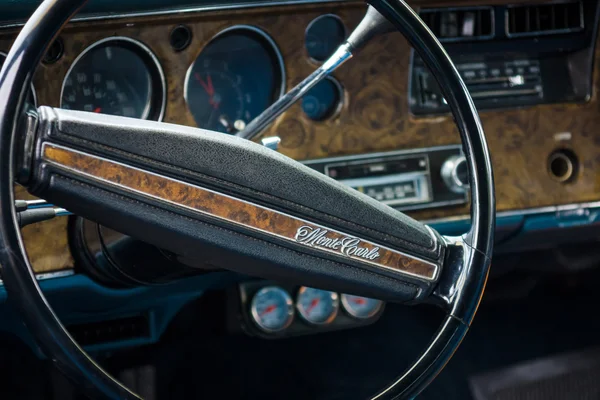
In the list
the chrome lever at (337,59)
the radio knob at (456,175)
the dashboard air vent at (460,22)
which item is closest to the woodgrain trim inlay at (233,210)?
the chrome lever at (337,59)

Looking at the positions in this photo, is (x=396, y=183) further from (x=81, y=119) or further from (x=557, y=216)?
(x=81, y=119)

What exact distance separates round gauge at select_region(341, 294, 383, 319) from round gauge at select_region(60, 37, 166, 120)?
0.53m

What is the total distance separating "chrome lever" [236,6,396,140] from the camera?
1.27 m

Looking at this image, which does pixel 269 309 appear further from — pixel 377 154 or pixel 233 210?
pixel 233 210

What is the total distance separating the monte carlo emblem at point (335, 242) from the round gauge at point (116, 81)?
55 cm

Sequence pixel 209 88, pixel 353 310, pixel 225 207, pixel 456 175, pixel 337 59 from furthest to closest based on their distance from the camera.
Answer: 1. pixel 353 310
2. pixel 456 175
3. pixel 209 88
4. pixel 337 59
5. pixel 225 207

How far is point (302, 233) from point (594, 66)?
1076 millimetres

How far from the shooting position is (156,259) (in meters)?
1.25

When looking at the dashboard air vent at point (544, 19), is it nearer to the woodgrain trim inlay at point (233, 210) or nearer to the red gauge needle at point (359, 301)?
the red gauge needle at point (359, 301)

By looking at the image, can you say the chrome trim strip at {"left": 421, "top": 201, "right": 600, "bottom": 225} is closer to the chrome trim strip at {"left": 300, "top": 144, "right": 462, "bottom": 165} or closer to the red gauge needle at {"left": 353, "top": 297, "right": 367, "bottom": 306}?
the chrome trim strip at {"left": 300, "top": 144, "right": 462, "bottom": 165}

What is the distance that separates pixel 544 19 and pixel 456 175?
395 millimetres

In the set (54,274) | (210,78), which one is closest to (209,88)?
(210,78)

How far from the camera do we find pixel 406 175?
1672 mm

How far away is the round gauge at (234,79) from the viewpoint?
1566mm
